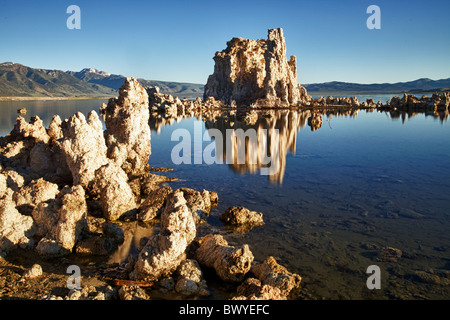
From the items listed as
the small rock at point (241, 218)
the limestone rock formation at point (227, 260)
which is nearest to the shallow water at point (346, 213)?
the small rock at point (241, 218)

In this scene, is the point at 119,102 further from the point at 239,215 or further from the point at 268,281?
the point at 268,281

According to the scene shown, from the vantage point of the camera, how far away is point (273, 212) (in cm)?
1083

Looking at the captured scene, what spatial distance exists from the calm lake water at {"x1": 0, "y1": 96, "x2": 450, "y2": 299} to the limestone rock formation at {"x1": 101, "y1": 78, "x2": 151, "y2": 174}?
1960 millimetres

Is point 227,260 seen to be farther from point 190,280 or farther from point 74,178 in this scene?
point 74,178

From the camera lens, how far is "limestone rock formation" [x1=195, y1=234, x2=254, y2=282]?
670 cm

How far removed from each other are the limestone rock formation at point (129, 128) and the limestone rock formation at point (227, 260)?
8540 millimetres

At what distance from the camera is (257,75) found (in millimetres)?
73500

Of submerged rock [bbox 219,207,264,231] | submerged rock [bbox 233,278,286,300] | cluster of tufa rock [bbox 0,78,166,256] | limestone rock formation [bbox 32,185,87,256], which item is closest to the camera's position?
submerged rock [bbox 233,278,286,300]

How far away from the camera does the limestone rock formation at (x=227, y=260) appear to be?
6.70 meters

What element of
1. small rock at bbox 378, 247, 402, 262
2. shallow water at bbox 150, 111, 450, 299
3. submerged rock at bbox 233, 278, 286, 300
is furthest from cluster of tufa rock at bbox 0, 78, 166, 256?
small rock at bbox 378, 247, 402, 262

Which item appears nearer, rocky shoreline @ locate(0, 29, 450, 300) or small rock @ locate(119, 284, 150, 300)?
small rock @ locate(119, 284, 150, 300)

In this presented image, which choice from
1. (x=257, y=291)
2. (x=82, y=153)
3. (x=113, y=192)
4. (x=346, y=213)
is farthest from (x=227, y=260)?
(x=82, y=153)

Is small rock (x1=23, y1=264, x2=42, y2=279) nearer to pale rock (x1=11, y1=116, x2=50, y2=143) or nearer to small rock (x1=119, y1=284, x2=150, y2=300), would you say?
small rock (x1=119, y1=284, x2=150, y2=300)

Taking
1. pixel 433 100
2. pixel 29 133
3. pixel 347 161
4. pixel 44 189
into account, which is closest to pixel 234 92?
pixel 433 100
